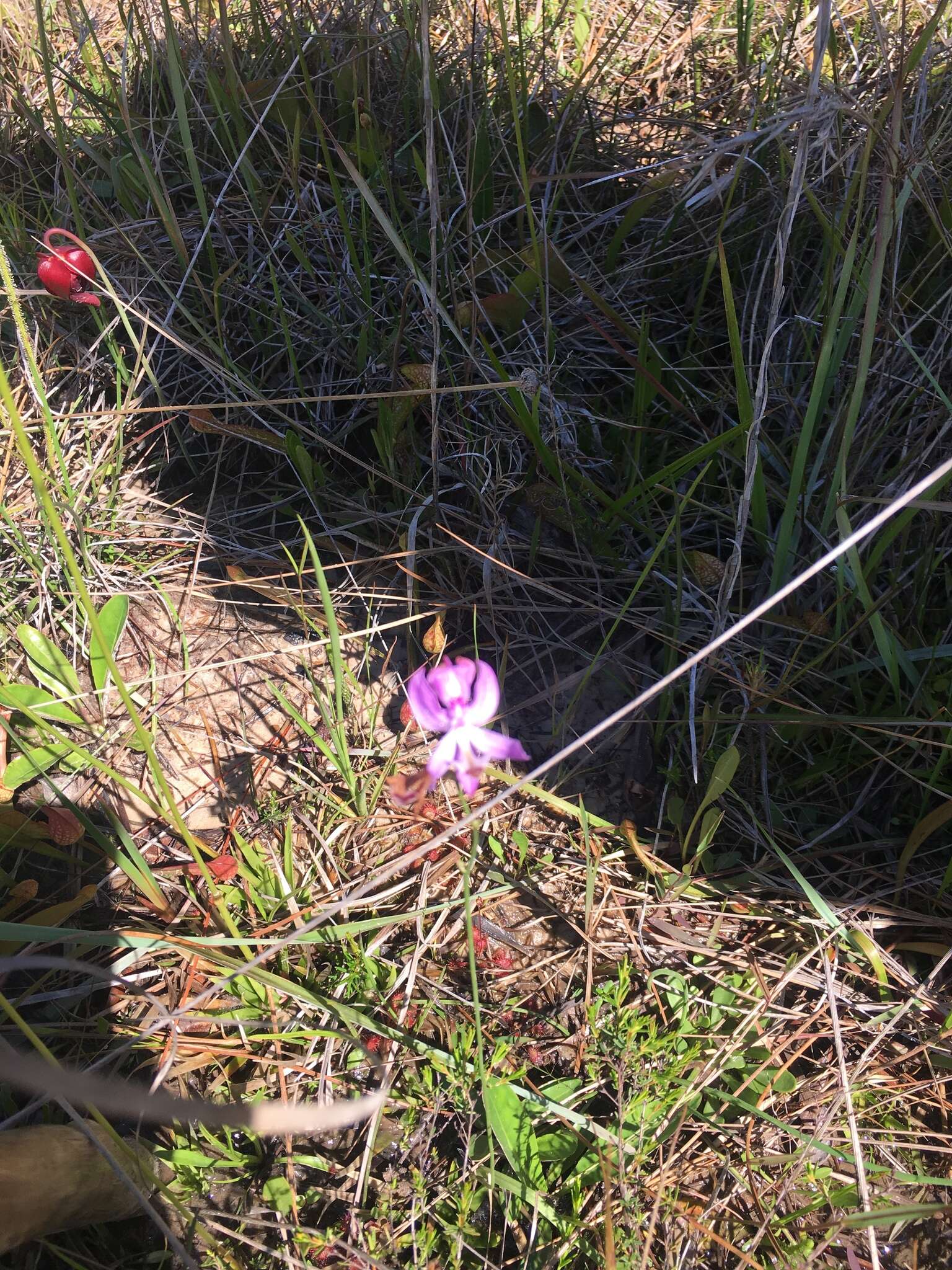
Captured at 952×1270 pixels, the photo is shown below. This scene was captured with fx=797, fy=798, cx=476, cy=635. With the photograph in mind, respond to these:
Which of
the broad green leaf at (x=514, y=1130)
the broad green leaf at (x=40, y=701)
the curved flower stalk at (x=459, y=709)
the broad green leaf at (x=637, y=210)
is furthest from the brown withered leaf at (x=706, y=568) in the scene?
the broad green leaf at (x=40, y=701)

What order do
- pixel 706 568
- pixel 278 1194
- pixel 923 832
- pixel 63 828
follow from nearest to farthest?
pixel 278 1194 < pixel 923 832 < pixel 63 828 < pixel 706 568

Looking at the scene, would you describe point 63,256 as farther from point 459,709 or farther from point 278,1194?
point 278,1194

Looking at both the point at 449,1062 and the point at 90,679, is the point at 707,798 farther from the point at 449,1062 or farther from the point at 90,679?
the point at 90,679

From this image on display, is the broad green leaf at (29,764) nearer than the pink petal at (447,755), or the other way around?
the pink petal at (447,755)

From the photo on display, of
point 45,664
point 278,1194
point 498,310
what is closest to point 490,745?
point 278,1194

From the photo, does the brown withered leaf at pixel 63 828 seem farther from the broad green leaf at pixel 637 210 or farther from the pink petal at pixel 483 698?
the broad green leaf at pixel 637 210
